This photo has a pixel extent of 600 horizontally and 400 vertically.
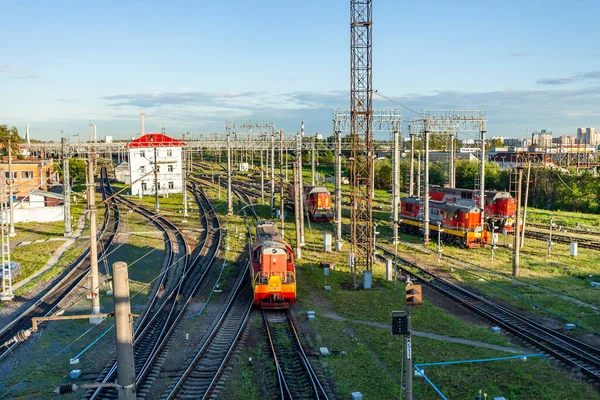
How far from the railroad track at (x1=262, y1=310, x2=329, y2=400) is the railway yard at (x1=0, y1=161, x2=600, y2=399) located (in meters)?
0.06

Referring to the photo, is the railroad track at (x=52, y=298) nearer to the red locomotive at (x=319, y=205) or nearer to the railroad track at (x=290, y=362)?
the railroad track at (x=290, y=362)

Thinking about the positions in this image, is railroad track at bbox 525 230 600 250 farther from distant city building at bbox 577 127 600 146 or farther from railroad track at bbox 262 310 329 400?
distant city building at bbox 577 127 600 146

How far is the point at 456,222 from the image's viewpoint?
3753 cm

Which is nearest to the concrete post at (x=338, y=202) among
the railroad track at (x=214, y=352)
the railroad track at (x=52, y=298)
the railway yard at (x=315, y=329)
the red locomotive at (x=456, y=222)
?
the railway yard at (x=315, y=329)

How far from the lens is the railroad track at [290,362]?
14.2 m

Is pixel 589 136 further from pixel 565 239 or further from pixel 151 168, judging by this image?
pixel 151 168

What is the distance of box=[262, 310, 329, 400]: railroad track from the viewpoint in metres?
14.2

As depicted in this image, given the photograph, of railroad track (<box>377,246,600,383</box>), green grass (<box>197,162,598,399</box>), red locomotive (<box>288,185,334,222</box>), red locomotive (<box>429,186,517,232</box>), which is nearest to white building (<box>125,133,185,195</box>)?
red locomotive (<box>288,185,334,222</box>)

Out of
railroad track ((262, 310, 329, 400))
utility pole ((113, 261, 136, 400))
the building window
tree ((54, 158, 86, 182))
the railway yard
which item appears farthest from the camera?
tree ((54, 158, 86, 182))

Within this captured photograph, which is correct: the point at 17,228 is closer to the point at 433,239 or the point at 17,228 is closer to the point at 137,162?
the point at 137,162

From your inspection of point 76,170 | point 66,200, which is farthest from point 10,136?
point 66,200

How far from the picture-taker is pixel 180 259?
104 ft

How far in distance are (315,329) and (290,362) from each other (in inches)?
137

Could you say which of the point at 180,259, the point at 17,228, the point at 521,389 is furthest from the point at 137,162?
the point at 521,389
